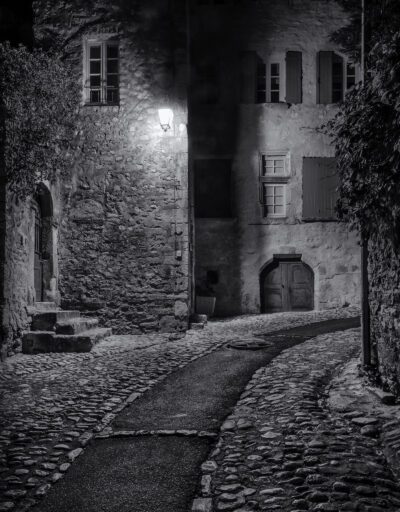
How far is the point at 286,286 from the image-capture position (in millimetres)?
15008

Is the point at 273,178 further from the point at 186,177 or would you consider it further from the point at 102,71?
the point at 102,71

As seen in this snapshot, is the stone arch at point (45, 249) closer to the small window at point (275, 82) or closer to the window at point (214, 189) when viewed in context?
the window at point (214, 189)

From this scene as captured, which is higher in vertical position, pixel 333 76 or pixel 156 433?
pixel 333 76

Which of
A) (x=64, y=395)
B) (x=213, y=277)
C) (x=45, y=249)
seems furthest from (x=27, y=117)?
(x=213, y=277)

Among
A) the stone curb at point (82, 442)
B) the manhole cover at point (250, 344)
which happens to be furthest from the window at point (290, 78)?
the stone curb at point (82, 442)

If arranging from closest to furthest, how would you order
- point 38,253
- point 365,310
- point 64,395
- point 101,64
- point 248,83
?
point 64,395 → point 365,310 → point 38,253 → point 101,64 → point 248,83

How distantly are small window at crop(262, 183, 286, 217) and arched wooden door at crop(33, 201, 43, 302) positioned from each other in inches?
268

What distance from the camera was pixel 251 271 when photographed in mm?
14711

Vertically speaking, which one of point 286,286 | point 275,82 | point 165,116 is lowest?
point 286,286

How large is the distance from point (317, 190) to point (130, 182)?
620cm

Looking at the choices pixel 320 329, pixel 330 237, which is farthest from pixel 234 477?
pixel 330 237

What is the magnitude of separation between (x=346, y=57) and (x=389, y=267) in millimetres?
11824

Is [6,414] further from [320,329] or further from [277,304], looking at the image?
[277,304]

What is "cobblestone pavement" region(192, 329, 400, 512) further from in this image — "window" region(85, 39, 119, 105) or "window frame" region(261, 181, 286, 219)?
"window frame" region(261, 181, 286, 219)
